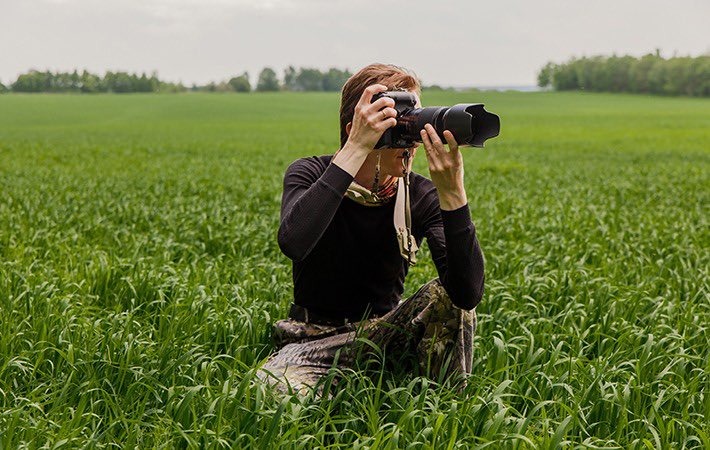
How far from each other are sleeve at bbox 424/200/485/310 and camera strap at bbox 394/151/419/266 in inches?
6.0

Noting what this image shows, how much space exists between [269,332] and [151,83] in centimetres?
9780

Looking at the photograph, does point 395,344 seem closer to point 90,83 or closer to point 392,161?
point 392,161

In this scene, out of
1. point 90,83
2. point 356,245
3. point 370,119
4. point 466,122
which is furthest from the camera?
point 90,83

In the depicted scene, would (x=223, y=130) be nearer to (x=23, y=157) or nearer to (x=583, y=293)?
(x=23, y=157)

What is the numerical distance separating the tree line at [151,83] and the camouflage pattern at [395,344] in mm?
71297

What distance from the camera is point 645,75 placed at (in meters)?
87.4

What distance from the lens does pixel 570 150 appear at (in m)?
29.5

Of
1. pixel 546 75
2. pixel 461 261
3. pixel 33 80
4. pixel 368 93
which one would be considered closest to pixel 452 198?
pixel 461 261

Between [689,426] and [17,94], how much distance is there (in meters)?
93.0

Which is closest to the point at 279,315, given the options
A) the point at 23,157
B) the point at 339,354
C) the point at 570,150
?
the point at 339,354

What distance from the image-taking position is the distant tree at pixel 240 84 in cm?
10570

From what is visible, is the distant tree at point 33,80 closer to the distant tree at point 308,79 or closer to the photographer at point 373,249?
the distant tree at point 308,79

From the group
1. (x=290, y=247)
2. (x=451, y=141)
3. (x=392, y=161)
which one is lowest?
(x=290, y=247)

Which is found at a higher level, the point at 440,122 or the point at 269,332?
the point at 440,122
